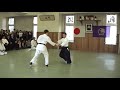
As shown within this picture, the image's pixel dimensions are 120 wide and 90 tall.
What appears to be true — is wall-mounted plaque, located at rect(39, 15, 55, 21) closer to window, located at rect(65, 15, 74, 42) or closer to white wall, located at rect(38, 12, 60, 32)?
white wall, located at rect(38, 12, 60, 32)

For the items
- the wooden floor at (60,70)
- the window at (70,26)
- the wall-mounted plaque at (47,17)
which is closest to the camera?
the wooden floor at (60,70)

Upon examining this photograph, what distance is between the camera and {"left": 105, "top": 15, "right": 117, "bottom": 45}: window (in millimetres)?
12203

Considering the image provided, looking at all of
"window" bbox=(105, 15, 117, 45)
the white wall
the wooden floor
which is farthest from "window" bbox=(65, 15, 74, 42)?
the wooden floor

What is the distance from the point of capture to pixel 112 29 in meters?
12.4

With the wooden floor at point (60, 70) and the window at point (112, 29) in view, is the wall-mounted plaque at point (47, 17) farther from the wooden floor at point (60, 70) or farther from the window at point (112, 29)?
the wooden floor at point (60, 70)

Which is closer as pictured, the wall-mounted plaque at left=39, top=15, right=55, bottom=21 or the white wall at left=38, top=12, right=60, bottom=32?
the white wall at left=38, top=12, right=60, bottom=32

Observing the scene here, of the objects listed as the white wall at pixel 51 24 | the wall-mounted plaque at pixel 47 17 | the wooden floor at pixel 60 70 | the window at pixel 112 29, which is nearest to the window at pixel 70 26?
the white wall at pixel 51 24

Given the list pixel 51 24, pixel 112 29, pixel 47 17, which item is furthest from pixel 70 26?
pixel 112 29

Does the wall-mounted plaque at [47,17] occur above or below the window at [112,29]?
above

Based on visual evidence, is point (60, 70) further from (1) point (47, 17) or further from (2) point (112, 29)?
(1) point (47, 17)

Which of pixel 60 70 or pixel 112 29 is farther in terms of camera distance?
pixel 112 29

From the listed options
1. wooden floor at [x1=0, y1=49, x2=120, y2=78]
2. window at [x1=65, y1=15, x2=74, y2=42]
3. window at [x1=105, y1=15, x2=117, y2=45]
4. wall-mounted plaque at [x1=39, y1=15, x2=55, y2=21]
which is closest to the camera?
wooden floor at [x1=0, y1=49, x2=120, y2=78]

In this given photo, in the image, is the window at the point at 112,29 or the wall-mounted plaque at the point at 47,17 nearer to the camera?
the window at the point at 112,29

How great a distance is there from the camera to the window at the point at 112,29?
40.0 ft
